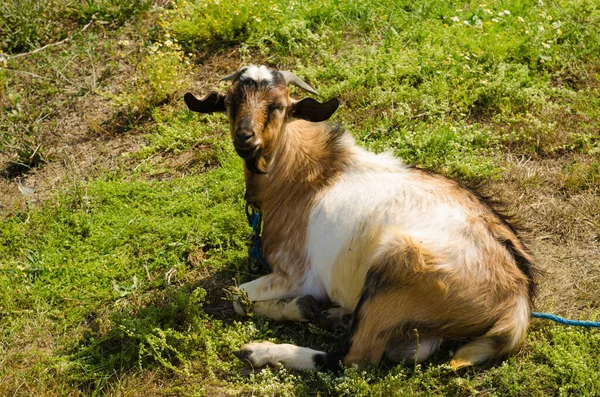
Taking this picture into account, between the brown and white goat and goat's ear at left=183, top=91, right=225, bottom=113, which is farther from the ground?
goat's ear at left=183, top=91, right=225, bottom=113

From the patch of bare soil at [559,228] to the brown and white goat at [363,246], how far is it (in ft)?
1.75

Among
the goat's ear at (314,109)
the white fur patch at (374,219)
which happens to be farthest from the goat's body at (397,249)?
the goat's ear at (314,109)

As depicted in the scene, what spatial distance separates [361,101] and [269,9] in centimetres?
163

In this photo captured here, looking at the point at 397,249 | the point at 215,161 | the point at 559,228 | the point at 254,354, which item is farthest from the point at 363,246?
the point at 215,161

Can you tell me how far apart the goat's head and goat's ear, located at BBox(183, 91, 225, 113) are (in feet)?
0.14

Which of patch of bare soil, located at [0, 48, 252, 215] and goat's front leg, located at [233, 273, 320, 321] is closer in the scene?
goat's front leg, located at [233, 273, 320, 321]

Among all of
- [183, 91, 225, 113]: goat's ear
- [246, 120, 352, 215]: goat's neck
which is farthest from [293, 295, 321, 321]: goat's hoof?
[183, 91, 225, 113]: goat's ear

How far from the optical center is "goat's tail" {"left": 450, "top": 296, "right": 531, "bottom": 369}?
368 centimetres

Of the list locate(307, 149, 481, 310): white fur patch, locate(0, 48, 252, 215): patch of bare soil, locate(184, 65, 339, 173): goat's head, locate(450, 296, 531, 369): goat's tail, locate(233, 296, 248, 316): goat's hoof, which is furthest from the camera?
locate(0, 48, 252, 215): patch of bare soil

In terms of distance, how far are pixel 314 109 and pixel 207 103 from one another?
2.39ft

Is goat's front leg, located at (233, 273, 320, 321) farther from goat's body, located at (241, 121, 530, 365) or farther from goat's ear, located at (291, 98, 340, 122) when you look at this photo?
goat's ear, located at (291, 98, 340, 122)

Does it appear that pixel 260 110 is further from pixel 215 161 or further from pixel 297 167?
pixel 215 161

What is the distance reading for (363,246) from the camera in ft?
13.1

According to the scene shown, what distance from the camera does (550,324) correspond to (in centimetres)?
402
